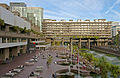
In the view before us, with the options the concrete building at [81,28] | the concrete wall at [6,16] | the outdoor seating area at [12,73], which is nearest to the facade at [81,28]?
the concrete building at [81,28]

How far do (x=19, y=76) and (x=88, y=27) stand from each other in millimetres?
121167

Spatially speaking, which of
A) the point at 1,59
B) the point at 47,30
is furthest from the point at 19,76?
the point at 47,30

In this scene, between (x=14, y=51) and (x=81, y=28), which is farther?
(x=81, y=28)

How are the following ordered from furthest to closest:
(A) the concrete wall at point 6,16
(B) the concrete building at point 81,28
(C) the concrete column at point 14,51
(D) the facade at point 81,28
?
(D) the facade at point 81,28 → (B) the concrete building at point 81,28 → (C) the concrete column at point 14,51 → (A) the concrete wall at point 6,16

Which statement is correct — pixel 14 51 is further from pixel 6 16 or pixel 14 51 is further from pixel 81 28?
pixel 81 28

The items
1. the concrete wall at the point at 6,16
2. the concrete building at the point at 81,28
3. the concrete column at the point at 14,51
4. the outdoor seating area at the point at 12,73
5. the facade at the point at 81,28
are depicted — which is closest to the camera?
the outdoor seating area at the point at 12,73

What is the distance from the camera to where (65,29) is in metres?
135

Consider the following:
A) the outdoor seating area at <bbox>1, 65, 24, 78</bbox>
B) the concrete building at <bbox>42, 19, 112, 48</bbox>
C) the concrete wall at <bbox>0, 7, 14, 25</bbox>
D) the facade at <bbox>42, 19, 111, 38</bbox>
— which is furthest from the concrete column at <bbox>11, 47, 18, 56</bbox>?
the facade at <bbox>42, 19, 111, 38</bbox>

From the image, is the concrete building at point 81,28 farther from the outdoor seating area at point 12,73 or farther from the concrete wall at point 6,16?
the outdoor seating area at point 12,73

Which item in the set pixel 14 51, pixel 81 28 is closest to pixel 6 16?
pixel 14 51

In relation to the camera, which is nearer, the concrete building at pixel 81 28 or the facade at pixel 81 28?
the concrete building at pixel 81 28

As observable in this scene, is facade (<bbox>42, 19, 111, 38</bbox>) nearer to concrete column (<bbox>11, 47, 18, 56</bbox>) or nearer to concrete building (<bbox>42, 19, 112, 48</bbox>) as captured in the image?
concrete building (<bbox>42, 19, 112, 48</bbox>)

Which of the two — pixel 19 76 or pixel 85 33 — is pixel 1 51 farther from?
pixel 85 33

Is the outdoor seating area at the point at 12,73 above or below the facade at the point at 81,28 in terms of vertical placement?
below
